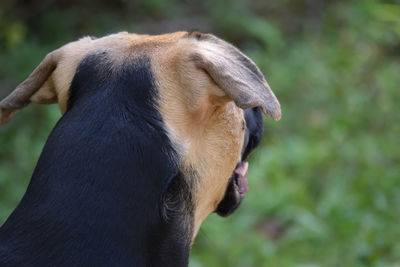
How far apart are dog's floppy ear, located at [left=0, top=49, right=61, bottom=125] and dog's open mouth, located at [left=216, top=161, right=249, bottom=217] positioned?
0.95 metres

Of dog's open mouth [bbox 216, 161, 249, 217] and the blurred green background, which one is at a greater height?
dog's open mouth [bbox 216, 161, 249, 217]

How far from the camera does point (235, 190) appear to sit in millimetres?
3174

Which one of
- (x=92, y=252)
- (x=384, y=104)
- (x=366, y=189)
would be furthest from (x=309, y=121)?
(x=92, y=252)

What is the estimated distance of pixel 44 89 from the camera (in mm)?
3107

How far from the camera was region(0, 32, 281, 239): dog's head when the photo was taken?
2613mm

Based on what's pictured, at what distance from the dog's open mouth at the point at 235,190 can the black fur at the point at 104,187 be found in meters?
0.50

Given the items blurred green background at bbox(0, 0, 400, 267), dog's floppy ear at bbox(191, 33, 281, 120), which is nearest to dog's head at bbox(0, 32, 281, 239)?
dog's floppy ear at bbox(191, 33, 281, 120)

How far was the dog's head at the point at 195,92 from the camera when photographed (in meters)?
2.61

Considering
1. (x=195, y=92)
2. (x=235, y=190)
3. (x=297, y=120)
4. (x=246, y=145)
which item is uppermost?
(x=195, y=92)

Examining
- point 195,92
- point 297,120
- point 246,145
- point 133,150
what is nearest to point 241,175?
point 246,145

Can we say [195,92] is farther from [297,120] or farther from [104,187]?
[297,120]

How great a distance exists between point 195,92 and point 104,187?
0.54m

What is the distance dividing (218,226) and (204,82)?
10.2 feet

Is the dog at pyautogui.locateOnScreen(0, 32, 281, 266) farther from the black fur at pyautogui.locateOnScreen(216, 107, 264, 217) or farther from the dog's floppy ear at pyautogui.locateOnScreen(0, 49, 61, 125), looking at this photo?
the black fur at pyautogui.locateOnScreen(216, 107, 264, 217)
